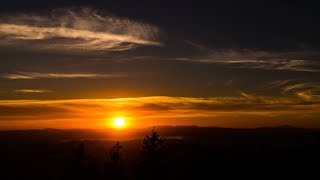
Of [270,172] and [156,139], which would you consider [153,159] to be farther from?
[270,172]

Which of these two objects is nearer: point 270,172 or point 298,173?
point 270,172

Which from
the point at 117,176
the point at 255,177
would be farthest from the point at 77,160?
the point at 255,177

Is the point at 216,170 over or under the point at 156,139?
under

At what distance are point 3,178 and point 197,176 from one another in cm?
3927

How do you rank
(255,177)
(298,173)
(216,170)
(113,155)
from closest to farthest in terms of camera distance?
(216,170), (255,177), (113,155), (298,173)

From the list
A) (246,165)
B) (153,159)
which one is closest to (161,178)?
(153,159)

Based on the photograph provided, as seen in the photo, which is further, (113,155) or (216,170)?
(113,155)

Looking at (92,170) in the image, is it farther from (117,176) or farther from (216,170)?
(216,170)

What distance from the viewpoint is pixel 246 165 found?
64.9 meters

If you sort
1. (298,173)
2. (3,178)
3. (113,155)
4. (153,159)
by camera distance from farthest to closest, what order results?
1. (298,173)
2. (113,155)
3. (3,178)
4. (153,159)

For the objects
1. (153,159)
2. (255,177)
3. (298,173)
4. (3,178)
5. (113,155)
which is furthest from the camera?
(298,173)

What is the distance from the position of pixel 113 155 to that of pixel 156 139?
25.3 m

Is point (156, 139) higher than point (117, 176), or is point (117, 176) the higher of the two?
point (156, 139)

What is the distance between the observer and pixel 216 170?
54.7 metres
